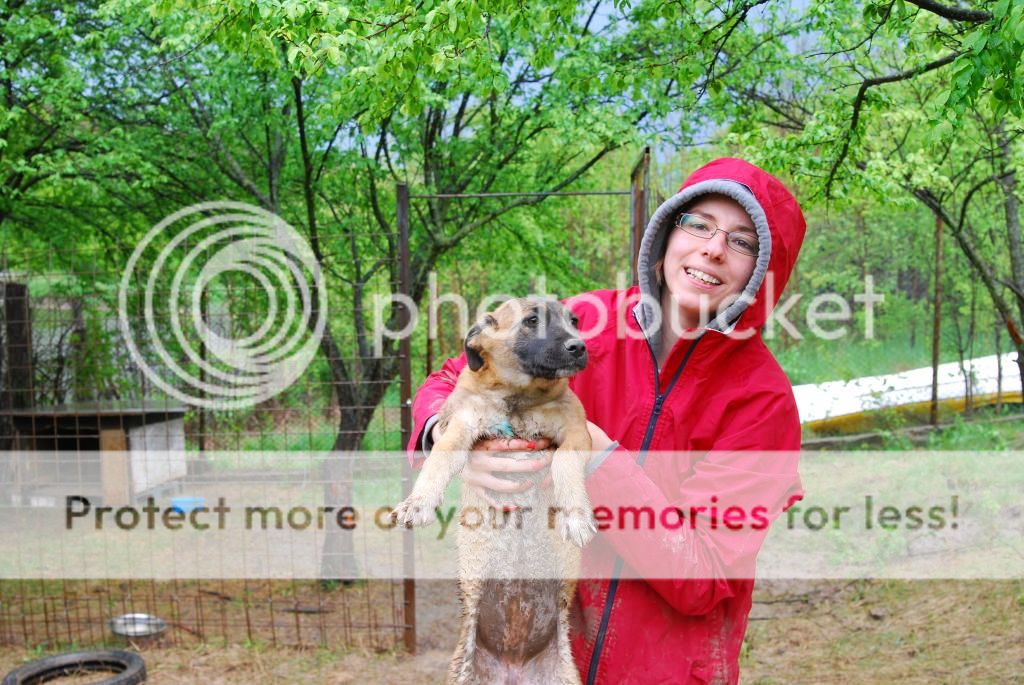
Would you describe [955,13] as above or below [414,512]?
above

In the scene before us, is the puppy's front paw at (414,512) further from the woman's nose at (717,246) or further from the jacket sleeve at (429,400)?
the woman's nose at (717,246)

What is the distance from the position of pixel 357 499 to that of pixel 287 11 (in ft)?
25.2

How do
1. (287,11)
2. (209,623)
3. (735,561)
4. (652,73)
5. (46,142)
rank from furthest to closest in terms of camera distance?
(46,142), (209,623), (652,73), (287,11), (735,561)

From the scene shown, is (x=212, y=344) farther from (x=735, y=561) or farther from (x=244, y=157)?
(x=735, y=561)

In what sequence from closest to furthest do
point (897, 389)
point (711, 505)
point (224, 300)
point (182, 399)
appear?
point (711, 505)
point (224, 300)
point (182, 399)
point (897, 389)

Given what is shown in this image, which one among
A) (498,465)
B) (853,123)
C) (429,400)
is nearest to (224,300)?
(853,123)

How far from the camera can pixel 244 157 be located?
32.0 feet

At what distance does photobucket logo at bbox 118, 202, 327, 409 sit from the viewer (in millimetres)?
9000

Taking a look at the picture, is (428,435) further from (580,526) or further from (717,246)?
(717,246)

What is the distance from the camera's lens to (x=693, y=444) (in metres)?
3.16

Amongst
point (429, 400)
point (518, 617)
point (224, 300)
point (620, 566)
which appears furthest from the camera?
point (224, 300)

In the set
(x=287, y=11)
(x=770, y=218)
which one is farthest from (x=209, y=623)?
(x=770, y=218)

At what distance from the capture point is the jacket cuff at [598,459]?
2.98 metres

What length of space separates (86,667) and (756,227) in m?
7.19
